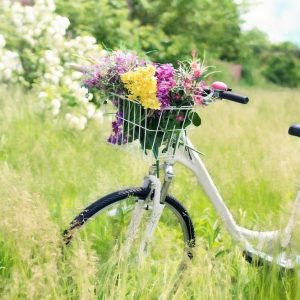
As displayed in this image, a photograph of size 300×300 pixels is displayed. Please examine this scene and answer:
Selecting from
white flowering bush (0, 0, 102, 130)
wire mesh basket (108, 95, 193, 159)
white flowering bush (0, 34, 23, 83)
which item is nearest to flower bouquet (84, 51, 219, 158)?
wire mesh basket (108, 95, 193, 159)

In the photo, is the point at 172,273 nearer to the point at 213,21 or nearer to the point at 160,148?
the point at 160,148

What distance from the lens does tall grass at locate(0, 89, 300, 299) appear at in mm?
2797

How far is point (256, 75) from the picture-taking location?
27344 millimetres

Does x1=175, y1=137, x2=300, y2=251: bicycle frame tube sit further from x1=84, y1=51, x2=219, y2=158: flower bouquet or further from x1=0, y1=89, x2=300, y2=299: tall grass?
x1=84, y1=51, x2=219, y2=158: flower bouquet

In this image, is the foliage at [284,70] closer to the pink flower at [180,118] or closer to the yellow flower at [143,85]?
the pink flower at [180,118]

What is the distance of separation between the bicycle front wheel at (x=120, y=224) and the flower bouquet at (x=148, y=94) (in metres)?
0.29

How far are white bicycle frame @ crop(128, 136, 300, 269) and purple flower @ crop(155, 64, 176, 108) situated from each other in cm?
29

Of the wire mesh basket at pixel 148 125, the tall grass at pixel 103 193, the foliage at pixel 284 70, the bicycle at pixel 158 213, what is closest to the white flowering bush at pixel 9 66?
the tall grass at pixel 103 193

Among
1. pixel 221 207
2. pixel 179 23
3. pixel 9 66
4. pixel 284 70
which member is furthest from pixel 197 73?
pixel 284 70

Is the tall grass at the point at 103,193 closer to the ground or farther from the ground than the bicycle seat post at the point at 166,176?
closer to the ground

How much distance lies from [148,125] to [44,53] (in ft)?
14.4

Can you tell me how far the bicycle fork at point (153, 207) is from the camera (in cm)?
300

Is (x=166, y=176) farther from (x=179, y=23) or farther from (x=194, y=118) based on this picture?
(x=179, y=23)

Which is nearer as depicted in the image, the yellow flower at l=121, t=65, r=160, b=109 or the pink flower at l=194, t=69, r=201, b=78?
the yellow flower at l=121, t=65, r=160, b=109
